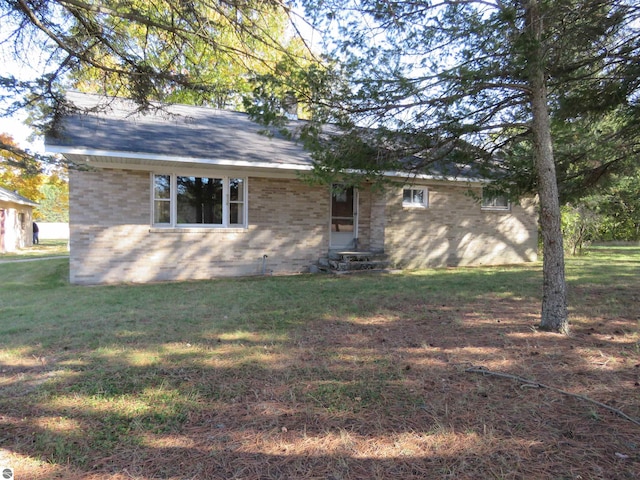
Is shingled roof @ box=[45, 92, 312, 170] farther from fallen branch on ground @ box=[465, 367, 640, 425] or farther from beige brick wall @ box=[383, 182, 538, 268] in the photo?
fallen branch on ground @ box=[465, 367, 640, 425]

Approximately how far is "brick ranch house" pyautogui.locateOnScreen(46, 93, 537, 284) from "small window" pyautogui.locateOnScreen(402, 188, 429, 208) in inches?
1.7

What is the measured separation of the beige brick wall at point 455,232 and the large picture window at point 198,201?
15.0 feet

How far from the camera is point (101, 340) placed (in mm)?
4832

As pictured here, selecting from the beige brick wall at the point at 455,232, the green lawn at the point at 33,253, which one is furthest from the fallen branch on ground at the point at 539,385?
the green lawn at the point at 33,253

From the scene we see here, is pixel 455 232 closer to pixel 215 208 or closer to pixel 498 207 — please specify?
pixel 498 207

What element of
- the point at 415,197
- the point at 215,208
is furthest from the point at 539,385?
the point at 415,197

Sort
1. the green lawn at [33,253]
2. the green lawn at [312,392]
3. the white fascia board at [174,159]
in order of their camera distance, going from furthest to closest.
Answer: the green lawn at [33,253] < the white fascia board at [174,159] < the green lawn at [312,392]

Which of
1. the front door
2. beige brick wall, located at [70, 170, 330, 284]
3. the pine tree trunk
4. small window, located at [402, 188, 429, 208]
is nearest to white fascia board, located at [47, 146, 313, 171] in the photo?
beige brick wall, located at [70, 170, 330, 284]

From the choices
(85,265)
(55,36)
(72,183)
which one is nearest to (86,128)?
(72,183)

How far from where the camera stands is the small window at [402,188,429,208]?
12.8 metres

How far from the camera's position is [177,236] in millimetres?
10055

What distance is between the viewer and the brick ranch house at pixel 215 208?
9.26 meters

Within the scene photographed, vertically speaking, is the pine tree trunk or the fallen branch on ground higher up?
the pine tree trunk

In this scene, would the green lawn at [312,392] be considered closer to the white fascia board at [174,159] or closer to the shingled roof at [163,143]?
the white fascia board at [174,159]
